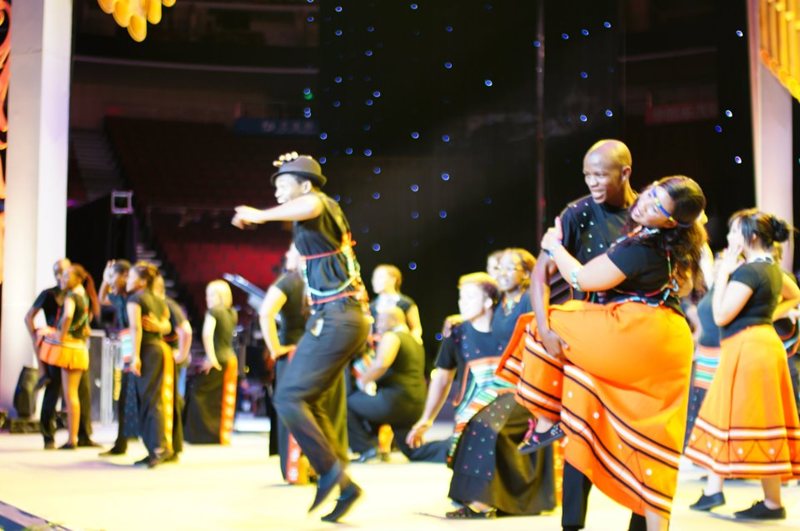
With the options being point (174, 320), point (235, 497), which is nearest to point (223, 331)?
point (174, 320)

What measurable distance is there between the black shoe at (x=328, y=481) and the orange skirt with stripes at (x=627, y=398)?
48.0 inches

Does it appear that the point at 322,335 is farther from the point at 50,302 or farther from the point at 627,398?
the point at 50,302

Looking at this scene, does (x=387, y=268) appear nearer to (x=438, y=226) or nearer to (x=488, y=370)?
(x=488, y=370)

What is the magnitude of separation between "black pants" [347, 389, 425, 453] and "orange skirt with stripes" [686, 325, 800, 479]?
303 cm

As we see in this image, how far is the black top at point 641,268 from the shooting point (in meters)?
3.33

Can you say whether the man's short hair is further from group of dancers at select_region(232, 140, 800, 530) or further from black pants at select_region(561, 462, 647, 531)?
black pants at select_region(561, 462, 647, 531)

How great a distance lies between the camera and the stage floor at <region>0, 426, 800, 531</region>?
4.52 meters

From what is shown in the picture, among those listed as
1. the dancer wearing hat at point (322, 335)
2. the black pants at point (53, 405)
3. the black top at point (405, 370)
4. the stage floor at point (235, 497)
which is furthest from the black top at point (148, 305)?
the dancer wearing hat at point (322, 335)

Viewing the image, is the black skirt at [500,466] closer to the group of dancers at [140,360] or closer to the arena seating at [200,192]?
the group of dancers at [140,360]

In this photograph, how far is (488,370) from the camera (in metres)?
4.98

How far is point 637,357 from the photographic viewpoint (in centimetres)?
334

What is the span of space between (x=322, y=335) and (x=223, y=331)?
4.66m

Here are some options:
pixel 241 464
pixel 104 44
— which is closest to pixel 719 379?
pixel 241 464

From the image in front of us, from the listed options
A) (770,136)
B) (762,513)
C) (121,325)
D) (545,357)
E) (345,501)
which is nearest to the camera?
(545,357)
